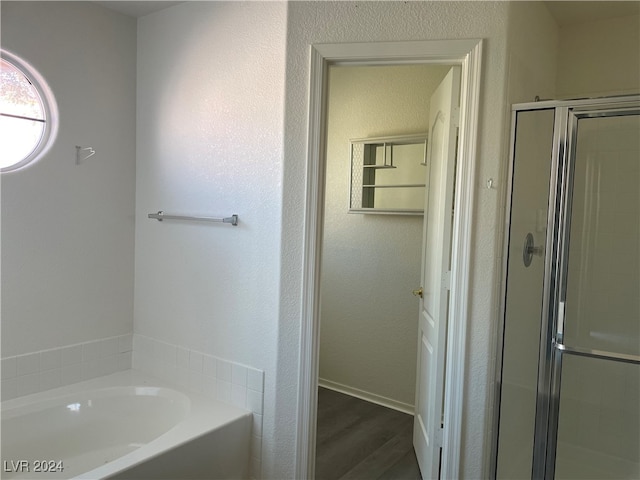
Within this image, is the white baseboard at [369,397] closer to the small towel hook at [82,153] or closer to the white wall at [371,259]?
the white wall at [371,259]

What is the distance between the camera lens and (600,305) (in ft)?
7.65

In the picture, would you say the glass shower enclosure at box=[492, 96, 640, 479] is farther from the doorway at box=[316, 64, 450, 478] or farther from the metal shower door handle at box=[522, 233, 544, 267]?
the doorway at box=[316, 64, 450, 478]

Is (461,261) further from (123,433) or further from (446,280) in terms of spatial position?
(123,433)

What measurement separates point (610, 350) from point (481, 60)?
1510 millimetres

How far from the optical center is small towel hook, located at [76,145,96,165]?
8.73ft

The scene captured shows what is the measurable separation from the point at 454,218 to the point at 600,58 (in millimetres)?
1350

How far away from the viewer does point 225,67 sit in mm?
2502

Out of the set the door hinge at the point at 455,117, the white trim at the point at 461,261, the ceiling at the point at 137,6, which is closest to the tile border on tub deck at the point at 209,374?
the white trim at the point at 461,261

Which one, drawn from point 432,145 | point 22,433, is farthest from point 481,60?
point 22,433

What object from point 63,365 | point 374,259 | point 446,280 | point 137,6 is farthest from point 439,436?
point 137,6

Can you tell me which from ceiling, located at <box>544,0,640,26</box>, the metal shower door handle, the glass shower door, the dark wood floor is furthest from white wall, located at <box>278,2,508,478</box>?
ceiling, located at <box>544,0,640,26</box>

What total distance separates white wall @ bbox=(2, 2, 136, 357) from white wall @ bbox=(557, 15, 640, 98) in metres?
2.41

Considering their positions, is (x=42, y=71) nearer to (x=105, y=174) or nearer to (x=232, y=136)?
(x=105, y=174)

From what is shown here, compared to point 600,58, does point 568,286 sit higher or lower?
lower
